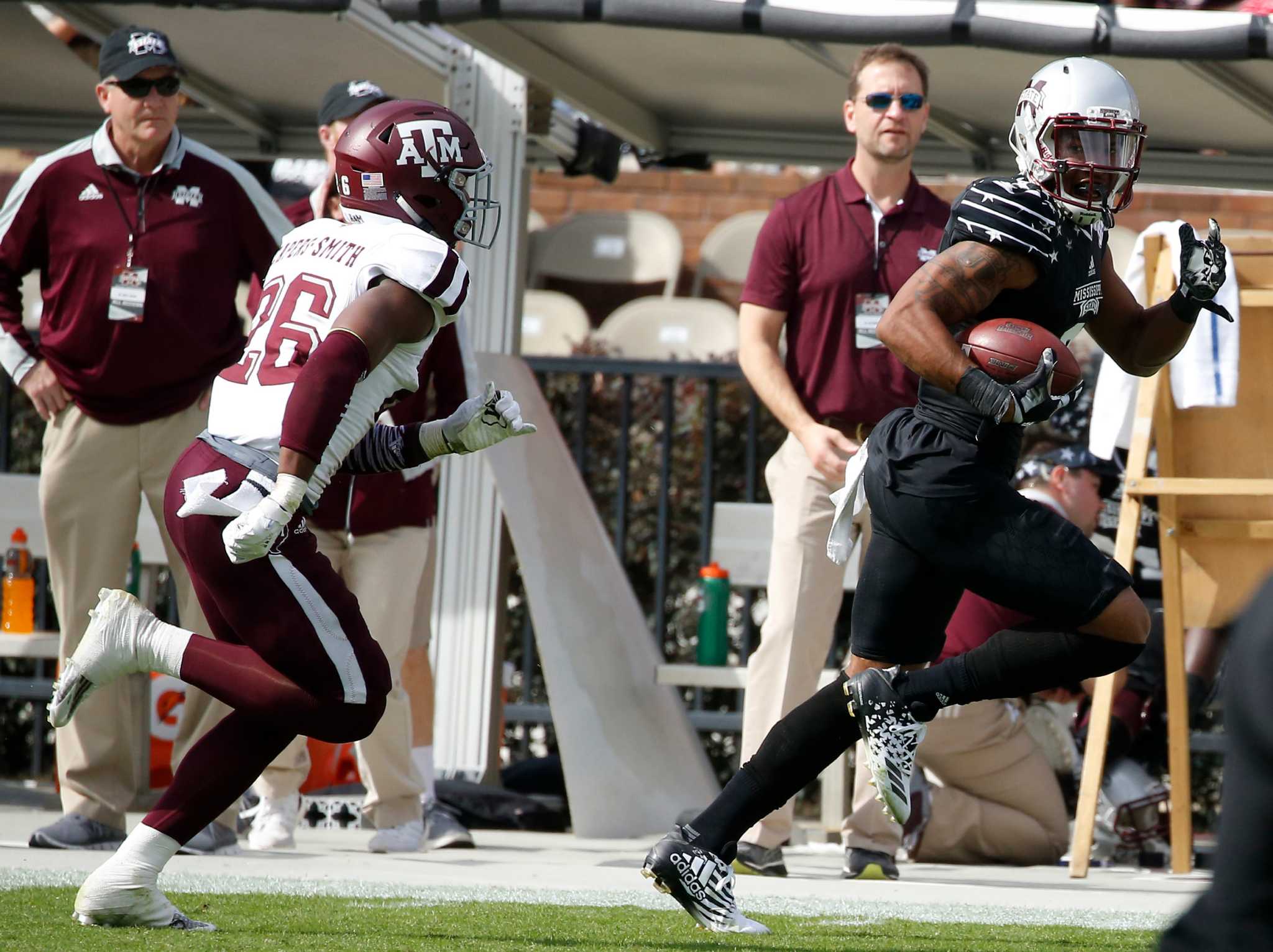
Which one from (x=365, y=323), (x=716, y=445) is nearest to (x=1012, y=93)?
(x=716, y=445)

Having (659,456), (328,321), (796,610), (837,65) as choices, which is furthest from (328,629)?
(659,456)

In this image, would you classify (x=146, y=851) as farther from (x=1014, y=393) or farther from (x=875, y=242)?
(x=875, y=242)

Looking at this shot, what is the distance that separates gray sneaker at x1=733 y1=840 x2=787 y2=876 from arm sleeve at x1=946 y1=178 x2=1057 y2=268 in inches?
78.8

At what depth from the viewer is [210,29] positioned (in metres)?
7.31

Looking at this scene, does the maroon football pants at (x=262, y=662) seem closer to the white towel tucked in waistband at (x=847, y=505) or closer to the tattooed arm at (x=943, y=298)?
the white towel tucked in waistband at (x=847, y=505)

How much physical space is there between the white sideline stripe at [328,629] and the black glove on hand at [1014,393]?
1.37 m

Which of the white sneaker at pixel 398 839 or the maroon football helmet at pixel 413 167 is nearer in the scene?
the maroon football helmet at pixel 413 167

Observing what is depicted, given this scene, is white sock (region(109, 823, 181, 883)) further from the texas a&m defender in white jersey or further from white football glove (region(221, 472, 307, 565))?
white football glove (region(221, 472, 307, 565))

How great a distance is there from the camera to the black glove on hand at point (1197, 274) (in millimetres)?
4238

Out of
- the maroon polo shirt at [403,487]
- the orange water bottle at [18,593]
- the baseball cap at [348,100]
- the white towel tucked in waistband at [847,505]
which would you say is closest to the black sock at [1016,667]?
the white towel tucked in waistband at [847,505]

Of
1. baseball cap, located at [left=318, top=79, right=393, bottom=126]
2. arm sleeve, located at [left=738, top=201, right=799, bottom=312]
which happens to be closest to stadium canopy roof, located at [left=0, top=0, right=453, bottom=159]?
baseball cap, located at [left=318, top=79, right=393, bottom=126]

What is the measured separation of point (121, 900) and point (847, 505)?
71.2 inches

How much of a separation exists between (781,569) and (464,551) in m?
1.82

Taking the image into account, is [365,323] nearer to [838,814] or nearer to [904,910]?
[904,910]
